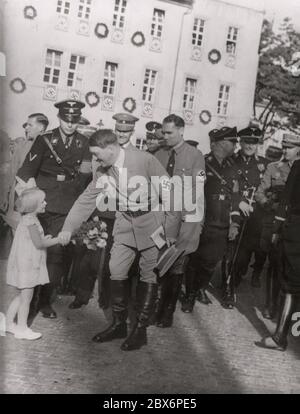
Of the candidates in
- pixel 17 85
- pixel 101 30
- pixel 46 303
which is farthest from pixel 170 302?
pixel 101 30

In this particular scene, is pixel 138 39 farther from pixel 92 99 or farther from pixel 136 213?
pixel 136 213

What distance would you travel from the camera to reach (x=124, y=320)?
4438mm

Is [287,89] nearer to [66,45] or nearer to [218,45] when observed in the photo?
[218,45]

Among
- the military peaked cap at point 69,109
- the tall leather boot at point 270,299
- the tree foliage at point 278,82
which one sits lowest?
the tall leather boot at point 270,299

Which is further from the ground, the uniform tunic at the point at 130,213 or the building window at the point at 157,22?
the building window at the point at 157,22

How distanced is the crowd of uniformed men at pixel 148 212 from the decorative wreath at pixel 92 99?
129mm

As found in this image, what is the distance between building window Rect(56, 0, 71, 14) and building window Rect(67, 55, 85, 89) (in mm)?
365

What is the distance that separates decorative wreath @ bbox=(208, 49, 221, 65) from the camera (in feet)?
16.1

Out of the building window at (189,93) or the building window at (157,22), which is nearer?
the building window at (157,22)

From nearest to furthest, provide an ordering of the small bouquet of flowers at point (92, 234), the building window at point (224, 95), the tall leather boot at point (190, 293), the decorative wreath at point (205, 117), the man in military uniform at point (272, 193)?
the small bouquet of flowers at point (92, 234)
the building window at point (224, 95)
the decorative wreath at point (205, 117)
the tall leather boot at point (190, 293)
the man in military uniform at point (272, 193)

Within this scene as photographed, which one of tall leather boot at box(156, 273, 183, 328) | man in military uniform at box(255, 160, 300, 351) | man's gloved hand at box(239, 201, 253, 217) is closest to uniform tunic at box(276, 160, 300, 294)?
man in military uniform at box(255, 160, 300, 351)

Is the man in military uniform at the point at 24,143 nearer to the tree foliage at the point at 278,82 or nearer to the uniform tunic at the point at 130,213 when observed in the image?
the uniform tunic at the point at 130,213

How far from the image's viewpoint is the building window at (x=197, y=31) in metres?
4.82

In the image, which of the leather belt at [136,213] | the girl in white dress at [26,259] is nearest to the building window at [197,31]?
the leather belt at [136,213]
